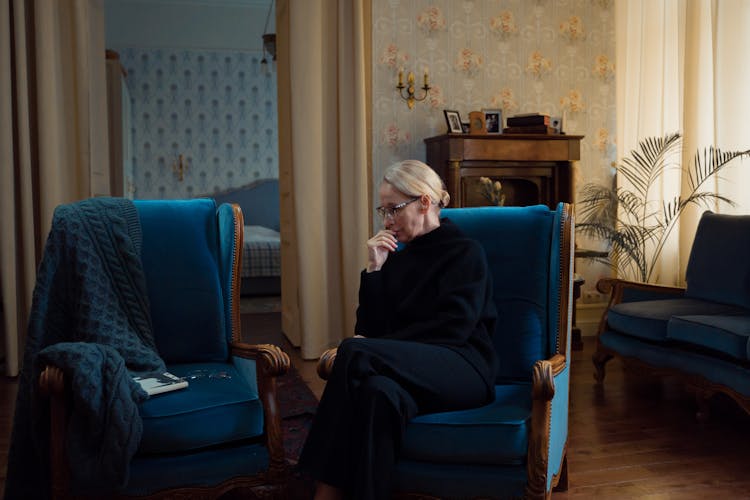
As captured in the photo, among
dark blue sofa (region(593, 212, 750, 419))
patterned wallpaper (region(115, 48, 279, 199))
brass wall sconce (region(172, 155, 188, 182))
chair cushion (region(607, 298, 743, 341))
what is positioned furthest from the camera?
brass wall sconce (region(172, 155, 188, 182))

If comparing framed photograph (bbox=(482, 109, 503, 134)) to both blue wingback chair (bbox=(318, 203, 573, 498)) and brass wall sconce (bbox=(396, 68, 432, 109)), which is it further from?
blue wingback chair (bbox=(318, 203, 573, 498))

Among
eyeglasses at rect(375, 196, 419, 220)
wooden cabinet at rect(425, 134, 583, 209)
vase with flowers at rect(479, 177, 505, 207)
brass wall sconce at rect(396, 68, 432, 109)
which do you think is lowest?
eyeglasses at rect(375, 196, 419, 220)

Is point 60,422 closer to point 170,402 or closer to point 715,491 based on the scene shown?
point 170,402

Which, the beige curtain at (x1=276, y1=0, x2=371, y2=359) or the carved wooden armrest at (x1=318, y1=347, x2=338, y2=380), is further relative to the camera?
the beige curtain at (x1=276, y1=0, x2=371, y2=359)

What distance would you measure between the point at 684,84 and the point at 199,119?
567 cm

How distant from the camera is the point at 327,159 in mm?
4543

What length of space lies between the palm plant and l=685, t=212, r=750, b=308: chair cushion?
0.92 metres

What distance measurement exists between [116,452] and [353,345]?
68 centimetres

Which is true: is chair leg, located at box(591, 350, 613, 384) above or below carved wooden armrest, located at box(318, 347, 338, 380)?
below

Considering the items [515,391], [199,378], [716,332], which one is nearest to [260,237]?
[716,332]

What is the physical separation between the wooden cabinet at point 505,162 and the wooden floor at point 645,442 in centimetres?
136

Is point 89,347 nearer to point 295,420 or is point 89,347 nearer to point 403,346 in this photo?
point 403,346

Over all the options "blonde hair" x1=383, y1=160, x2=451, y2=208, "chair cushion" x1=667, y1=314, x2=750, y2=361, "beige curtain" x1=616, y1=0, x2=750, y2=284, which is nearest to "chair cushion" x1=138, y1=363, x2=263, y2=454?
"blonde hair" x1=383, y1=160, x2=451, y2=208

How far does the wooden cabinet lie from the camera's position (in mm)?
4422
